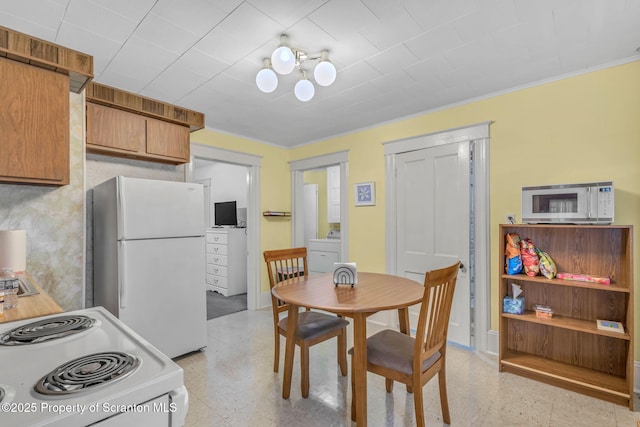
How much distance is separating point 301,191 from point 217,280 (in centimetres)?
215

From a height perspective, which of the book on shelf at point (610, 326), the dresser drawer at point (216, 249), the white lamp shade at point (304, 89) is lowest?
the book on shelf at point (610, 326)

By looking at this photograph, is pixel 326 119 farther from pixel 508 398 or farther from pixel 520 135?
pixel 508 398

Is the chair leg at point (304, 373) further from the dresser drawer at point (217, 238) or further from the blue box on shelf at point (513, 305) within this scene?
the dresser drawer at point (217, 238)

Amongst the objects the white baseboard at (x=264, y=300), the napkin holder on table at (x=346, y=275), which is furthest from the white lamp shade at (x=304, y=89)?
the white baseboard at (x=264, y=300)

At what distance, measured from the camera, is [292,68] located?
1881 mm

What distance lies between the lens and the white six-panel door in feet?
9.67

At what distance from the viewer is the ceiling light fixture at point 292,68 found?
5.93ft

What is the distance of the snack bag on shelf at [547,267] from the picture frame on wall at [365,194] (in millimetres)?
1745

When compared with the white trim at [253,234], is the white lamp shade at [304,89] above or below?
above

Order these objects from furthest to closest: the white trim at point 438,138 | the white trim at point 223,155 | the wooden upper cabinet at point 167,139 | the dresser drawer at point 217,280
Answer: the dresser drawer at point 217,280
the white trim at point 223,155
the white trim at point 438,138
the wooden upper cabinet at point 167,139

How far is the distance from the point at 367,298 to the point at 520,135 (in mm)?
2071

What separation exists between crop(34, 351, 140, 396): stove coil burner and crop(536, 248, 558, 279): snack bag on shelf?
2716 mm

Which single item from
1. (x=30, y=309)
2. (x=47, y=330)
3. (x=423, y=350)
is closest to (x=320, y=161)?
(x=423, y=350)

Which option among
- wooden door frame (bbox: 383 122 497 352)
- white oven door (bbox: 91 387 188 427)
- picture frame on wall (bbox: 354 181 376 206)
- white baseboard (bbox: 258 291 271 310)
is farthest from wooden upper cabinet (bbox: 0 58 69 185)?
wooden door frame (bbox: 383 122 497 352)
